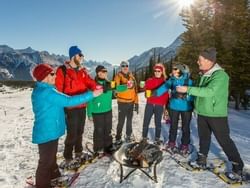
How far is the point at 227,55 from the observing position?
2545 centimetres

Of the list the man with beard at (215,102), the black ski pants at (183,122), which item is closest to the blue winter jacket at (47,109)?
the man with beard at (215,102)

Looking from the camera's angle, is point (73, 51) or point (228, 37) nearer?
point (73, 51)

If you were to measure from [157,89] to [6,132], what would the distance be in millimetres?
7108

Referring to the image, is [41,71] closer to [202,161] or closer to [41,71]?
[41,71]

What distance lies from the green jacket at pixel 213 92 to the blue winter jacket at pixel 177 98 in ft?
4.14

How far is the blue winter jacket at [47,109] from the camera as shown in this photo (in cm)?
500

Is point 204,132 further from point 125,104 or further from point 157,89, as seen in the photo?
point 125,104

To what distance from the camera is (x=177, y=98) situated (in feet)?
24.1

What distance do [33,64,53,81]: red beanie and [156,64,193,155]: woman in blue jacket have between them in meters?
3.41

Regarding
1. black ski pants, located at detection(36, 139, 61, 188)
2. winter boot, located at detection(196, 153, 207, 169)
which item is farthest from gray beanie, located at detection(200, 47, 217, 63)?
black ski pants, located at detection(36, 139, 61, 188)

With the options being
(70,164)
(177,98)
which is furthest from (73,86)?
(177,98)

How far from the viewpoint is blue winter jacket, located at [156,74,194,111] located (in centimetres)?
726

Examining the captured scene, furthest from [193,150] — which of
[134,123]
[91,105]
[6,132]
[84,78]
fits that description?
[6,132]

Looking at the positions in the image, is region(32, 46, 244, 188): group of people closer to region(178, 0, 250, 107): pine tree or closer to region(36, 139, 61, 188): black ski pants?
region(36, 139, 61, 188): black ski pants
